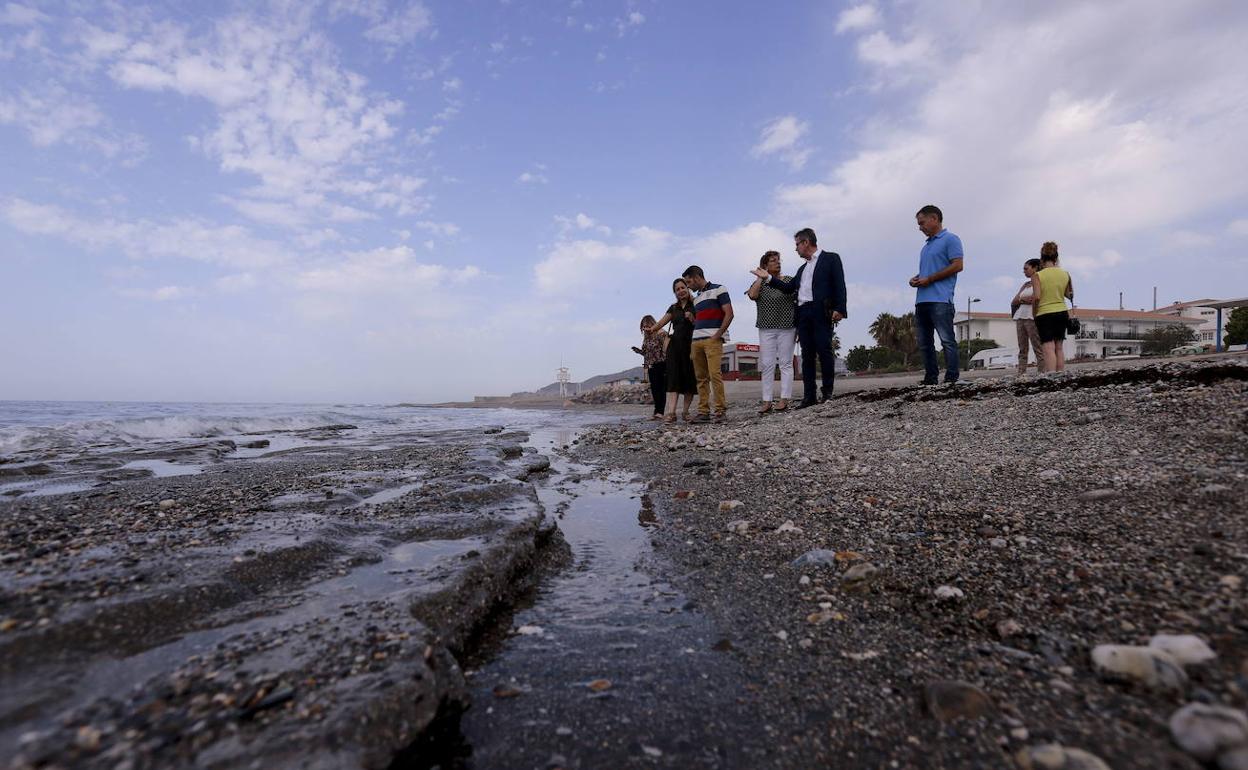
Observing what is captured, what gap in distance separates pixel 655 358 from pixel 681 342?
1774 millimetres

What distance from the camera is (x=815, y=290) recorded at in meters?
7.28

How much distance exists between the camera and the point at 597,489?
14.6 ft

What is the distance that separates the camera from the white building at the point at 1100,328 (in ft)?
166

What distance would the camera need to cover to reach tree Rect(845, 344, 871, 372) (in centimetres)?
4597

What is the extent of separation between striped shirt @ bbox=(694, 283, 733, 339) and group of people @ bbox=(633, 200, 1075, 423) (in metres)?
0.02

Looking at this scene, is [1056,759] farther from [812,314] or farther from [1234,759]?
[812,314]

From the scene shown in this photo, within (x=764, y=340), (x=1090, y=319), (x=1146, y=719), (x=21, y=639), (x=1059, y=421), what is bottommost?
(x=1146, y=719)

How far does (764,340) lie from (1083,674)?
6926 mm

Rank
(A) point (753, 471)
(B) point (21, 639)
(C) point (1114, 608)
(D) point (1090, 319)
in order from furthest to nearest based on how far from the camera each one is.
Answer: (D) point (1090, 319) → (A) point (753, 471) → (C) point (1114, 608) → (B) point (21, 639)

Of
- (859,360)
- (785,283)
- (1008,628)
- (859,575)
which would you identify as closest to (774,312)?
(785,283)

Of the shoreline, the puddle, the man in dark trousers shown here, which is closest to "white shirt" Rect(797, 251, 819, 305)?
the man in dark trousers

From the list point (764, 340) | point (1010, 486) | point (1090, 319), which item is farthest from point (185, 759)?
point (1090, 319)

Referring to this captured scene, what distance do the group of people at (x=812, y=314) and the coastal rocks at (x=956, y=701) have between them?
6.33 meters

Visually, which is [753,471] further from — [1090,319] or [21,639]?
[1090,319]
